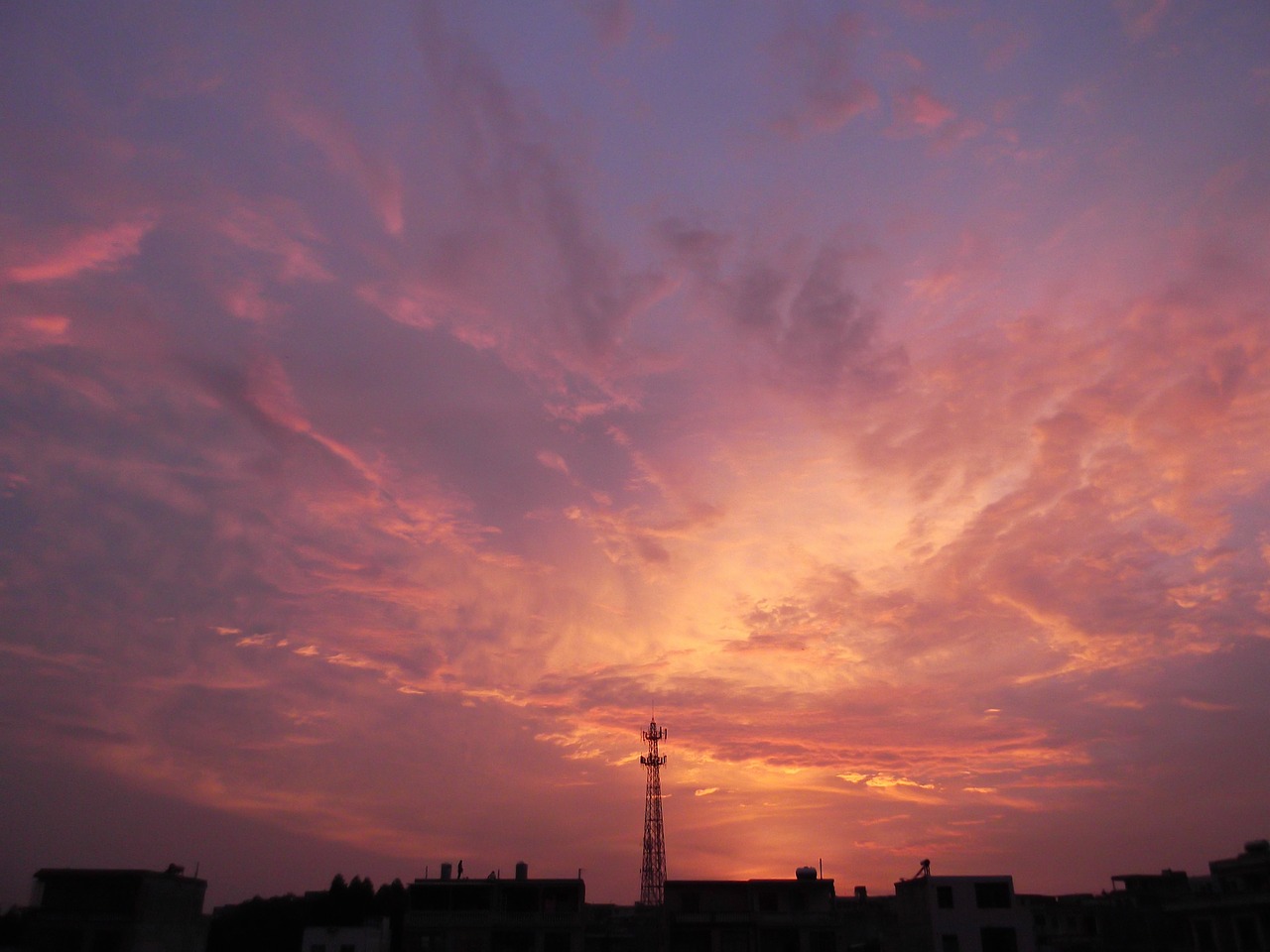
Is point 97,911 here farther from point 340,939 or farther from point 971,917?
point 971,917

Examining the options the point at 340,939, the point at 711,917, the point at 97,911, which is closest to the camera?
the point at 97,911

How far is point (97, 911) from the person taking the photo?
177 ft

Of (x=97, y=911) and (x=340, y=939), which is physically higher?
(x=97, y=911)

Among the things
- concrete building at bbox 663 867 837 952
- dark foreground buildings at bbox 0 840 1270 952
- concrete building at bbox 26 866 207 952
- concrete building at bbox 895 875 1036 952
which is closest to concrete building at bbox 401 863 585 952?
dark foreground buildings at bbox 0 840 1270 952

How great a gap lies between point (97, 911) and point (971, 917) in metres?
55.0

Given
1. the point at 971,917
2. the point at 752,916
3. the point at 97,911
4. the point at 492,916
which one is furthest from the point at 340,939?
the point at 971,917

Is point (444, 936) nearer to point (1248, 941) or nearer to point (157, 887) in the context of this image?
point (157, 887)

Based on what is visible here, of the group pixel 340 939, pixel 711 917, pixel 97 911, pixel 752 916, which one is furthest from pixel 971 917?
pixel 97 911

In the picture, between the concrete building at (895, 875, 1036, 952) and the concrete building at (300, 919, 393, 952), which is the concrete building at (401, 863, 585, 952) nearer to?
the concrete building at (300, 919, 393, 952)

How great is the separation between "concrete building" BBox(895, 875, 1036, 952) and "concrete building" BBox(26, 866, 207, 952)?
49.4 meters

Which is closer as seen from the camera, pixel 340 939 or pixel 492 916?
pixel 492 916

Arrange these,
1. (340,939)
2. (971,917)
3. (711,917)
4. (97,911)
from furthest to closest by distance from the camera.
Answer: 1. (340,939)
2. (711,917)
3. (971,917)
4. (97,911)

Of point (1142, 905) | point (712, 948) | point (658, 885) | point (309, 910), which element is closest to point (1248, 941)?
point (1142, 905)

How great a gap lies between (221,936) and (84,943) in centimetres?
5265
